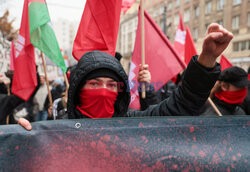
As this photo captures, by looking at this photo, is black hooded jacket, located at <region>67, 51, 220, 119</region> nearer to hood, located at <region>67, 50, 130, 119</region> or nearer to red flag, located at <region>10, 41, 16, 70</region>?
hood, located at <region>67, 50, 130, 119</region>

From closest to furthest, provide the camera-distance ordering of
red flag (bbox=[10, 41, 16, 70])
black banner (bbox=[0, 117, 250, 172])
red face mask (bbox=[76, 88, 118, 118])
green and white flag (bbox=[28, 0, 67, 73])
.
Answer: black banner (bbox=[0, 117, 250, 172]), red face mask (bbox=[76, 88, 118, 118]), green and white flag (bbox=[28, 0, 67, 73]), red flag (bbox=[10, 41, 16, 70])

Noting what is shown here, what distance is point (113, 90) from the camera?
161cm

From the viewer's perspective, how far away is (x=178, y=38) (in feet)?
14.9

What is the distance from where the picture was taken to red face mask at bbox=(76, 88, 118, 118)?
1.53m

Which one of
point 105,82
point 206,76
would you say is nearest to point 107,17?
point 105,82

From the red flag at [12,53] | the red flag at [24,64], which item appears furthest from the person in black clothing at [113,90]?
the red flag at [12,53]

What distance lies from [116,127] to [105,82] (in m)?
0.55

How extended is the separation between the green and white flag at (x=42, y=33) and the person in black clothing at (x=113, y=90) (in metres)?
1.21

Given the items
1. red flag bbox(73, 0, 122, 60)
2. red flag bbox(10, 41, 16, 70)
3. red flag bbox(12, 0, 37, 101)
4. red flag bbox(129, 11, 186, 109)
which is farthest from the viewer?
red flag bbox(10, 41, 16, 70)

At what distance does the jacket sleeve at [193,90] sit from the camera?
1257 millimetres

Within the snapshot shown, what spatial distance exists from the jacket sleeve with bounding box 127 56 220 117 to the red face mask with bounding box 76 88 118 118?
382 millimetres

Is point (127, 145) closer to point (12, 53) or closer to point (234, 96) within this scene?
point (234, 96)

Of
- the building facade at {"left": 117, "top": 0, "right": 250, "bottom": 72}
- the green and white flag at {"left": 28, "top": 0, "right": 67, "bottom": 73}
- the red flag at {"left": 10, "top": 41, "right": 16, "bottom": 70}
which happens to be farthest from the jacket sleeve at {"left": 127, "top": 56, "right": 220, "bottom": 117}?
the red flag at {"left": 10, "top": 41, "right": 16, "bottom": 70}

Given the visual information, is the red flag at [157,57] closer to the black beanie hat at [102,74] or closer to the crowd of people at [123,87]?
the crowd of people at [123,87]
